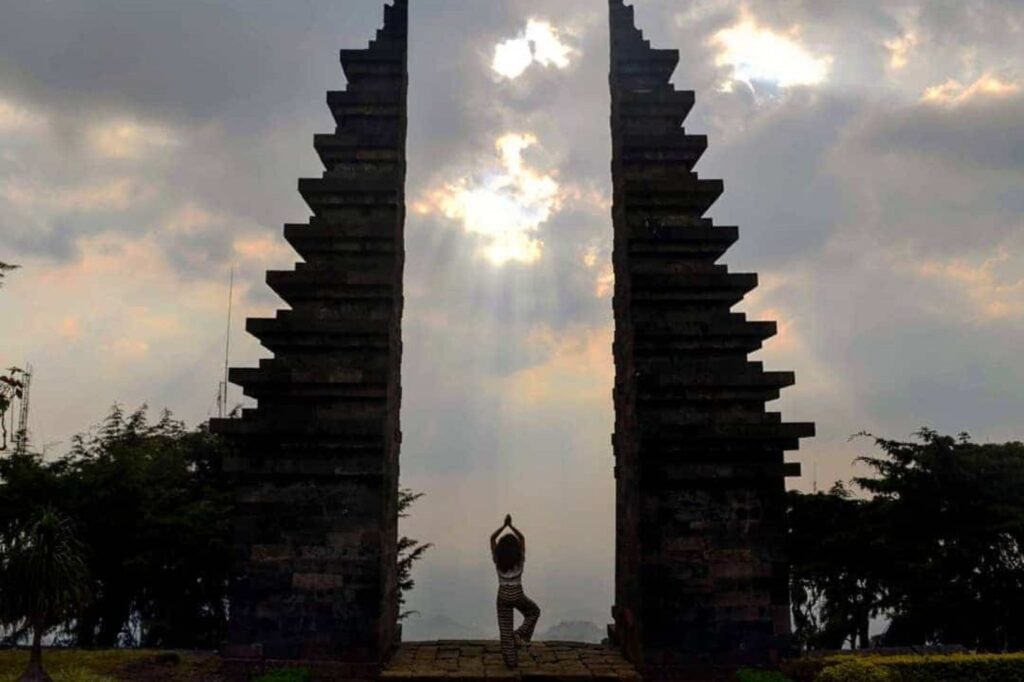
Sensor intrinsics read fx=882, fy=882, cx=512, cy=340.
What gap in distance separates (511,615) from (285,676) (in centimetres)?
400

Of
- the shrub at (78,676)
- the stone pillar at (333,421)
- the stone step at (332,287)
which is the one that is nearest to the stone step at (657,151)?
the stone pillar at (333,421)

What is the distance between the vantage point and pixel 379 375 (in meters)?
16.3

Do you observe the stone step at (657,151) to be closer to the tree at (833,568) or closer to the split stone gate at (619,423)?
the split stone gate at (619,423)

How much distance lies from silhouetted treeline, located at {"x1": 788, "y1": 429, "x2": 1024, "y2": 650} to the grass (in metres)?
23.2

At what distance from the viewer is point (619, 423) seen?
1791 centimetres

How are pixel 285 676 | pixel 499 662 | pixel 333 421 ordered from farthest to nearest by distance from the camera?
pixel 333 421
pixel 499 662
pixel 285 676

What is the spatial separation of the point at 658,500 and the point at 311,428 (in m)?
6.40

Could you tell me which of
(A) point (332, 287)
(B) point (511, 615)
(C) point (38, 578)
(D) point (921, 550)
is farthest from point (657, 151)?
(D) point (921, 550)

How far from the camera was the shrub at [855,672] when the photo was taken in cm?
1259

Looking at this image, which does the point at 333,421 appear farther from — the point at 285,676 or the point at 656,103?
the point at 656,103

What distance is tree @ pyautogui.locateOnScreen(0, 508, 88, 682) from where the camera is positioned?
14.2m

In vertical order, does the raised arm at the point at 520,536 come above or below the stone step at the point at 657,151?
below

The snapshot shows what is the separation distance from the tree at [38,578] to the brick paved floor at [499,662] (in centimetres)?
536

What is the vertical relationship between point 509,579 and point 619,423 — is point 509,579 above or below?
below
